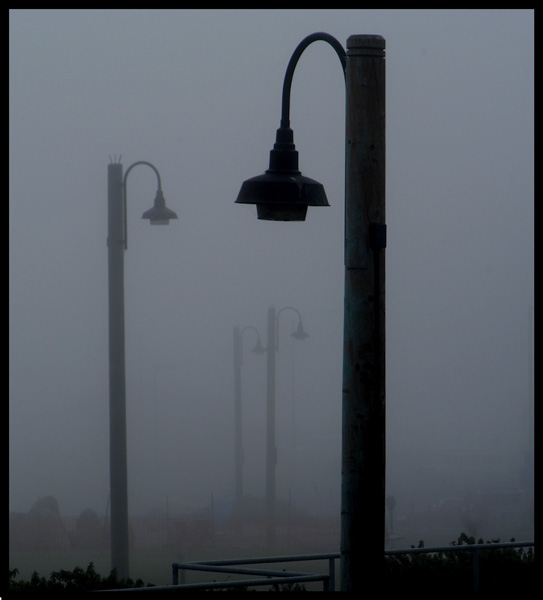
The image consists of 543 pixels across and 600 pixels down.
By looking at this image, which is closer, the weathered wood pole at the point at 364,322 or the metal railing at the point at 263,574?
the weathered wood pole at the point at 364,322

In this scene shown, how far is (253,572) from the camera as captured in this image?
797 centimetres

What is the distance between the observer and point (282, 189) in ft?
17.9

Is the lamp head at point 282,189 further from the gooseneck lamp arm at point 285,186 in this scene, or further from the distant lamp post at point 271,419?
the distant lamp post at point 271,419

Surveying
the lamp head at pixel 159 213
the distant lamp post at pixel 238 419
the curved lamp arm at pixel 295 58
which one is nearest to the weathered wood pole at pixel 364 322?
the curved lamp arm at pixel 295 58

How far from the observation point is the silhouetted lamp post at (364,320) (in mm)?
4852

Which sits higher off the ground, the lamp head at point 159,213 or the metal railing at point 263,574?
the lamp head at point 159,213

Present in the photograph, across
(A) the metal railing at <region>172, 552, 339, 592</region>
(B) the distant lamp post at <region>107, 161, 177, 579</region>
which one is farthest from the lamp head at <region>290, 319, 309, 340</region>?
(A) the metal railing at <region>172, 552, 339, 592</region>

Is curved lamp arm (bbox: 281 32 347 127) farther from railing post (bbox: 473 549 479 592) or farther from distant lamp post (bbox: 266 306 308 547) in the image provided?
distant lamp post (bbox: 266 306 308 547)

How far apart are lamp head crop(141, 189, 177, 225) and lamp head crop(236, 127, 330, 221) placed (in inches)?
383

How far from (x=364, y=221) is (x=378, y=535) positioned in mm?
1547

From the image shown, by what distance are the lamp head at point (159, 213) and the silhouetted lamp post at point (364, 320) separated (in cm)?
1040

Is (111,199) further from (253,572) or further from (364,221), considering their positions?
(364,221)

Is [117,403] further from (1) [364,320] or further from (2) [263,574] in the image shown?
(1) [364,320]

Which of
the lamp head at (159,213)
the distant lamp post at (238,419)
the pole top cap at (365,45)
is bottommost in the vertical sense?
the distant lamp post at (238,419)
